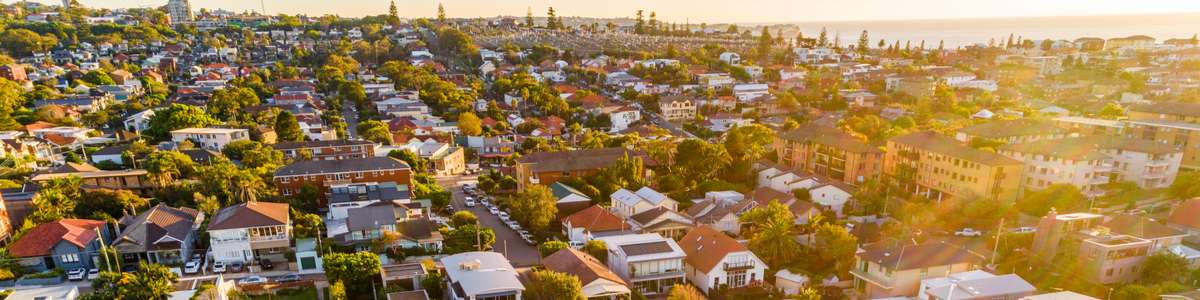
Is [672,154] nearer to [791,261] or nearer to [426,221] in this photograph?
[791,261]

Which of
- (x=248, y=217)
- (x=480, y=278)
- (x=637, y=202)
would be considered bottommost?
(x=637, y=202)

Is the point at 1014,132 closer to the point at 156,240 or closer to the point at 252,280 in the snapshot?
the point at 252,280

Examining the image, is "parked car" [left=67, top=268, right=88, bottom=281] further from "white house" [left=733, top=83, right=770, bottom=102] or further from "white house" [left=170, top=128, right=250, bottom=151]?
"white house" [left=733, top=83, right=770, bottom=102]

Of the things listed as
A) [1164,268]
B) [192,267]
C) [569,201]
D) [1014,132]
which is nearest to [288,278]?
[192,267]

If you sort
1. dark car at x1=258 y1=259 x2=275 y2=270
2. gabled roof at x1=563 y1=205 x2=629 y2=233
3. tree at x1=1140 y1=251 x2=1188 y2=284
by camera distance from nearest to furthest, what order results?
tree at x1=1140 y1=251 x2=1188 y2=284 → dark car at x1=258 y1=259 x2=275 y2=270 → gabled roof at x1=563 y1=205 x2=629 y2=233

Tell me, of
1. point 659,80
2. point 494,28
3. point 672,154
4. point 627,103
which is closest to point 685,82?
point 659,80

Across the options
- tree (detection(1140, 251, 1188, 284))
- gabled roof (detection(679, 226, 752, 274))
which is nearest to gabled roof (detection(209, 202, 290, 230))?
gabled roof (detection(679, 226, 752, 274))
